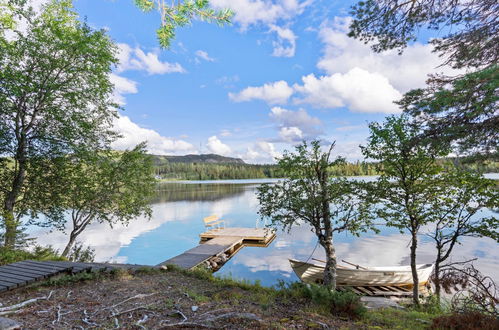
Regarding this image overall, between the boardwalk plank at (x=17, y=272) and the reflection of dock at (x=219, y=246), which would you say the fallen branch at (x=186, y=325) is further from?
the reflection of dock at (x=219, y=246)

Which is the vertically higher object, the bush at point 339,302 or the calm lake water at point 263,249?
the bush at point 339,302

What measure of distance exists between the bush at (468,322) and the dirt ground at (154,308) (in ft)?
5.37

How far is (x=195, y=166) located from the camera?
158 metres

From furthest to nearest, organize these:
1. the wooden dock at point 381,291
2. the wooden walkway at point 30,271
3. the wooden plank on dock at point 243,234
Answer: the wooden plank on dock at point 243,234 < the wooden dock at point 381,291 < the wooden walkway at point 30,271

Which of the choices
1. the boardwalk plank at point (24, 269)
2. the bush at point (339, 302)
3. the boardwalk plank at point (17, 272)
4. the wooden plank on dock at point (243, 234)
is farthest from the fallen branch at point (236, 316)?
the wooden plank on dock at point (243, 234)

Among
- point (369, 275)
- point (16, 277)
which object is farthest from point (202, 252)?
point (16, 277)

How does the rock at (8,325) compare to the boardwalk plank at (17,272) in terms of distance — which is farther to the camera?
the boardwalk plank at (17,272)

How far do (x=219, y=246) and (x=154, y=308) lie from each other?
1490 cm

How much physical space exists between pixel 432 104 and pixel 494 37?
1517 millimetres

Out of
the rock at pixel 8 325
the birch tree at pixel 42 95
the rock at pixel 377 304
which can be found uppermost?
the birch tree at pixel 42 95

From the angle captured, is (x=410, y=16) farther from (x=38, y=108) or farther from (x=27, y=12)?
(x=27, y=12)

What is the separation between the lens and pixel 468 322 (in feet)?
13.7

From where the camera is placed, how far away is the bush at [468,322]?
3.91 m

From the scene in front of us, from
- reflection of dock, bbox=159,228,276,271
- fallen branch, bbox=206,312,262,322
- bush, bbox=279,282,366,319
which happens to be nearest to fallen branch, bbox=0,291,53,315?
fallen branch, bbox=206,312,262,322
